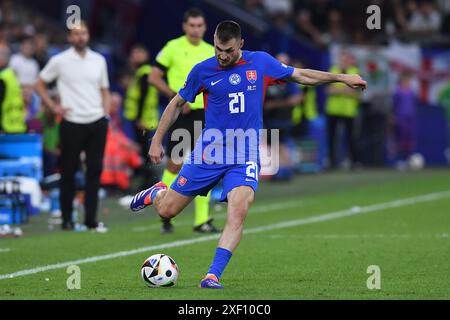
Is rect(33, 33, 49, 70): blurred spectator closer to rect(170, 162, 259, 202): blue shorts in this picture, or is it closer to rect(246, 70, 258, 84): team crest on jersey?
rect(170, 162, 259, 202): blue shorts

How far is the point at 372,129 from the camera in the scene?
27.9 meters

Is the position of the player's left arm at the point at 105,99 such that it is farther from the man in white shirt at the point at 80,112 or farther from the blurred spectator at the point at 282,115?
the blurred spectator at the point at 282,115

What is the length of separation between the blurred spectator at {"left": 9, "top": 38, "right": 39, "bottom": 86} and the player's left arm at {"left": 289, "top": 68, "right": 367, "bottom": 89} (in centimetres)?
1076

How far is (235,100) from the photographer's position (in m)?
9.76

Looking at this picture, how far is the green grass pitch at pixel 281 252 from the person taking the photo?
30.1 feet

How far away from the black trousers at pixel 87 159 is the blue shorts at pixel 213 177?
4.55 m

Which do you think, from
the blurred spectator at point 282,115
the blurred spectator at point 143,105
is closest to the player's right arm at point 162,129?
the blurred spectator at point 143,105

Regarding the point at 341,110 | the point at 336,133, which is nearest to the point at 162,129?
the point at 341,110

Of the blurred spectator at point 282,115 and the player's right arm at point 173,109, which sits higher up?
the blurred spectator at point 282,115

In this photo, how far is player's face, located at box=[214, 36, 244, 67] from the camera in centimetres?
946

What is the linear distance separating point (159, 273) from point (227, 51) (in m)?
1.83

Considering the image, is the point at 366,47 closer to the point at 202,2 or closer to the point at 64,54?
the point at 202,2

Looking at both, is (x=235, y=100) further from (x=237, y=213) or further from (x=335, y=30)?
(x=335, y=30)
